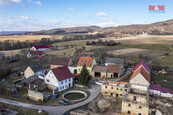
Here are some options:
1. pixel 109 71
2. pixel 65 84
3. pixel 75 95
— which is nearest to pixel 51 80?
pixel 65 84

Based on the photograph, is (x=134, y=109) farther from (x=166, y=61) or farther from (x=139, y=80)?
(x=166, y=61)

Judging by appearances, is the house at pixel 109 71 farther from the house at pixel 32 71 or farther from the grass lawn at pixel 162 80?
the house at pixel 32 71

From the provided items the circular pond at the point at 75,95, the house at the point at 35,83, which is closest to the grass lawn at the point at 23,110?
the house at the point at 35,83

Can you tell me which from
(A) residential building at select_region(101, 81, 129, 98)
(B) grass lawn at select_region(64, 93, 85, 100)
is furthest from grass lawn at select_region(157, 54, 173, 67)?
(B) grass lawn at select_region(64, 93, 85, 100)

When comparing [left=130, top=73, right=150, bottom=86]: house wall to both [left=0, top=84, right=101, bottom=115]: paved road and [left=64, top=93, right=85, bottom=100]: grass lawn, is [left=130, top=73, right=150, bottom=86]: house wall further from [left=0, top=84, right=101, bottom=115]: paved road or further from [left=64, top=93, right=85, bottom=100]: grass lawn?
[left=64, top=93, right=85, bottom=100]: grass lawn

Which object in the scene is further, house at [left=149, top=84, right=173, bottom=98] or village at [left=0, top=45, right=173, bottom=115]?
house at [left=149, top=84, right=173, bottom=98]
